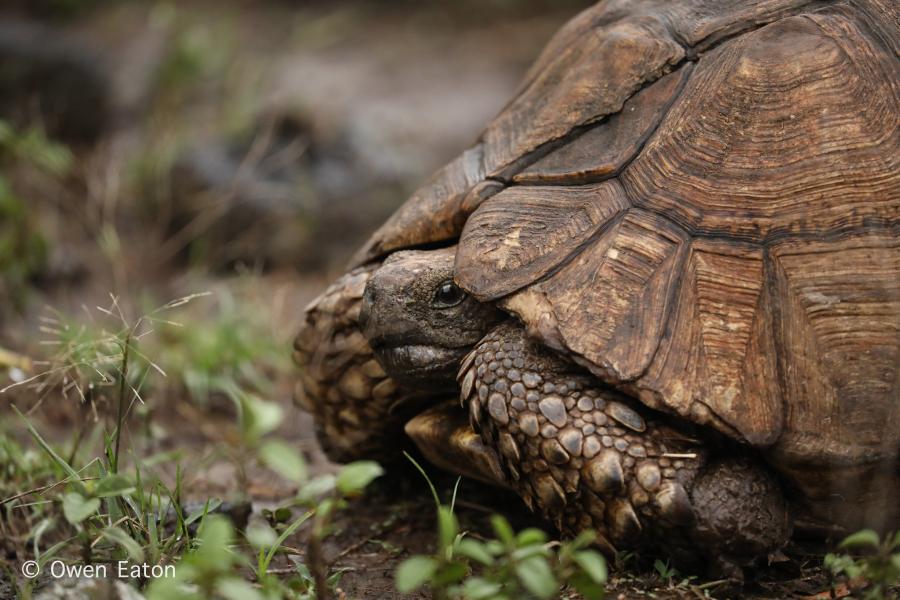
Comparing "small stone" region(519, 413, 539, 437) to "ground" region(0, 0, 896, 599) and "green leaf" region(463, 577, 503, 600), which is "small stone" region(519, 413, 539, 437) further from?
"green leaf" region(463, 577, 503, 600)

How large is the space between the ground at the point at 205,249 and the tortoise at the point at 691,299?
259 millimetres

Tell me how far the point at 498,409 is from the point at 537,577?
26.6 inches

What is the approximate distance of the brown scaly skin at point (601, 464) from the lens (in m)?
2.26

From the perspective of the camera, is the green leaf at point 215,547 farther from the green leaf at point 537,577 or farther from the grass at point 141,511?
the green leaf at point 537,577

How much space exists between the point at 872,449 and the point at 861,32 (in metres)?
1.15

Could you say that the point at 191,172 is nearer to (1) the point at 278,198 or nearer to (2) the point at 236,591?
→ (1) the point at 278,198

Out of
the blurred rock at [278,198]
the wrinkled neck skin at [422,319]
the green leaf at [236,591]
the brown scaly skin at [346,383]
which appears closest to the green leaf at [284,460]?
the green leaf at [236,591]

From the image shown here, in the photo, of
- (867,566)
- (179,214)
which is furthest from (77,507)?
(179,214)

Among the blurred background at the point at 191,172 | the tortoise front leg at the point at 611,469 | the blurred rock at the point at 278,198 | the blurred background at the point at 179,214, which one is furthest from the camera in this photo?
the blurred rock at the point at 278,198

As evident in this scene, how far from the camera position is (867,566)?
2156mm

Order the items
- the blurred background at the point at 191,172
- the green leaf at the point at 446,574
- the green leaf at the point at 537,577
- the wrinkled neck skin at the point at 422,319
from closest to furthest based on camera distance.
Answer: the green leaf at the point at 537,577
the green leaf at the point at 446,574
the wrinkled neck skin at the point at 422,319
the blurred background at the point at 191,172

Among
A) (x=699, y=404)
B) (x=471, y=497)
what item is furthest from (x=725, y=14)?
(x=471, y=497)

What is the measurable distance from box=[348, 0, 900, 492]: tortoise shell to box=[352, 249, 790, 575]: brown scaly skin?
12 cm

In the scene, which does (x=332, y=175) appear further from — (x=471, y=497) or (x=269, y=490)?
(x=471, y=497)
